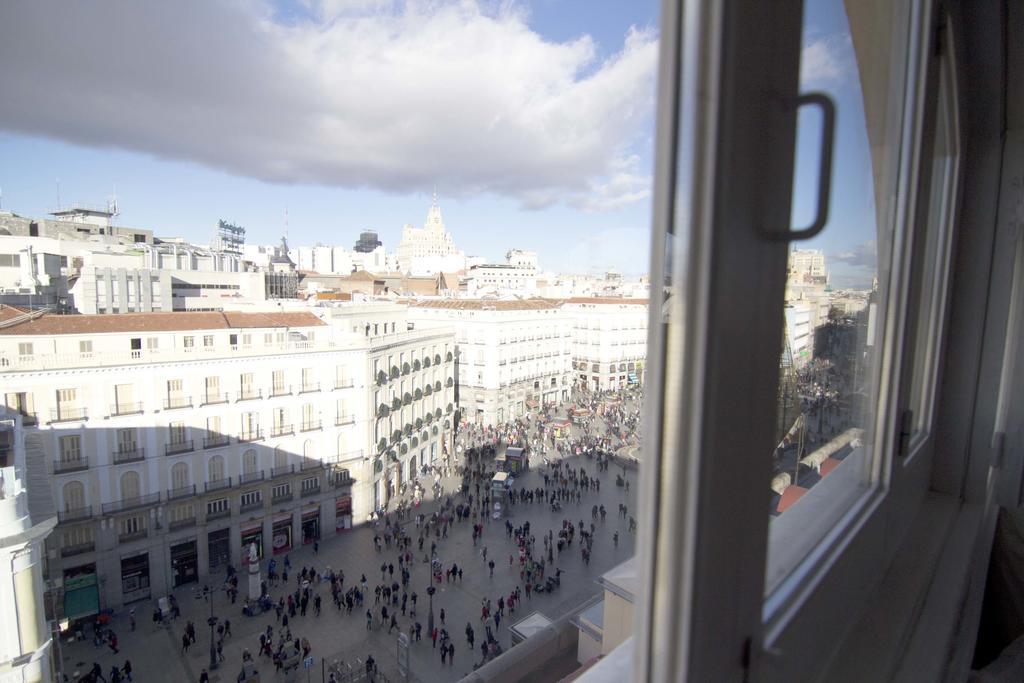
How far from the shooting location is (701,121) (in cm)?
44

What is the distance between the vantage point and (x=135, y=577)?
8.52 metres

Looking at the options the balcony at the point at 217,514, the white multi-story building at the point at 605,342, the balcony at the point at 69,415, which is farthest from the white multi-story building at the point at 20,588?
the white multi-story building at the point at 605,342

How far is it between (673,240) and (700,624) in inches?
12.9

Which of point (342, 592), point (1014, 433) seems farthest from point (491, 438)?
point (1014, 433)

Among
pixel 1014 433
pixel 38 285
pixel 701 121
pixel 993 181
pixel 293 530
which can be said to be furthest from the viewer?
pixel 38 285

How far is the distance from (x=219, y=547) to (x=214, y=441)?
5.73ft

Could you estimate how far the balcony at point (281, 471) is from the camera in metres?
9.84

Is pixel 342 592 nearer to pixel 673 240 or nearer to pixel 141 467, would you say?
pixel 141 467

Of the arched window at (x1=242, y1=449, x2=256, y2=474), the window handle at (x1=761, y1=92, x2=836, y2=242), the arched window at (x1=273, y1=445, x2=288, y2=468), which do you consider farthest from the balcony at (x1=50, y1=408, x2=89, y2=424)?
the window handle at (x1=761, y1=92, x2=836, y2=242)

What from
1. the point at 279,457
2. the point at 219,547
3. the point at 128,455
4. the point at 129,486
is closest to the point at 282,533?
the point at 219,547

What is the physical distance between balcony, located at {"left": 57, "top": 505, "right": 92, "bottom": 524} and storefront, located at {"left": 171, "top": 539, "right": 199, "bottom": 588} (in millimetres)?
1305

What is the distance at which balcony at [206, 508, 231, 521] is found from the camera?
9155mm

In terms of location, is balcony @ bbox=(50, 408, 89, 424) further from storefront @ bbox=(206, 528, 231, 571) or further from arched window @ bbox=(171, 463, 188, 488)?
storefront @ bbox=(206, 528, 231, 571)

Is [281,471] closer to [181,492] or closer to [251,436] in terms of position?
[251,436]
